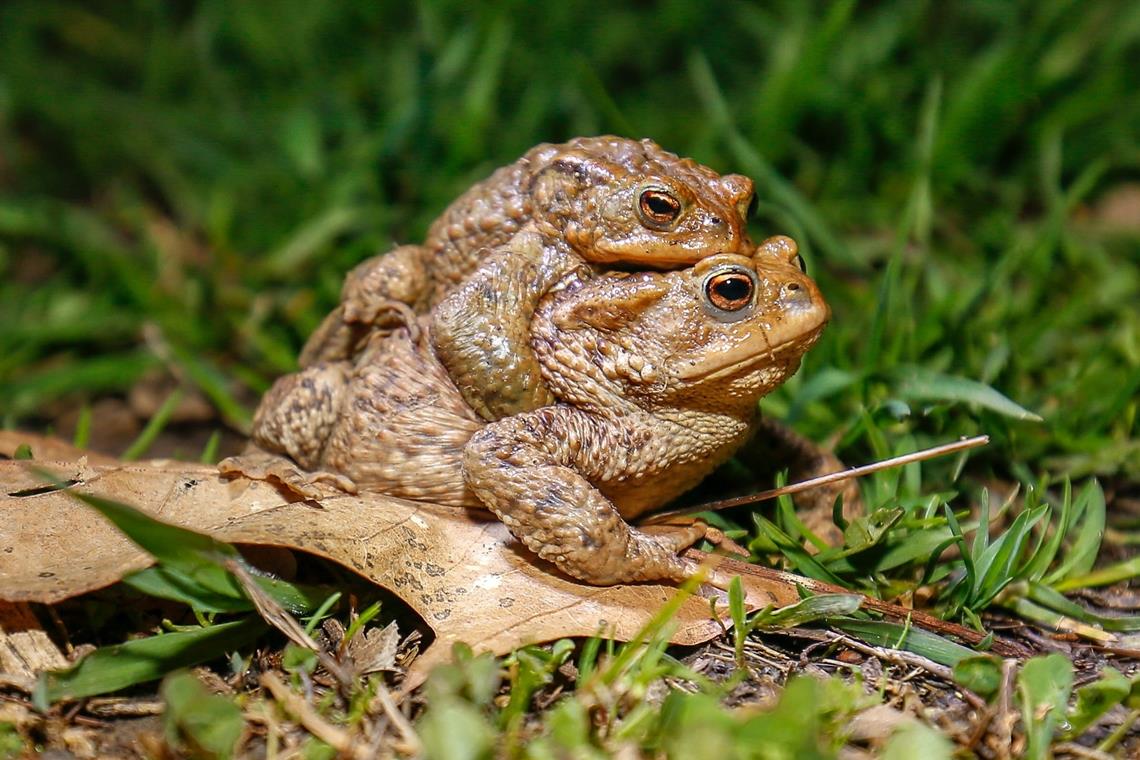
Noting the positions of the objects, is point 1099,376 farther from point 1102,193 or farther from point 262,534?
point 262,534

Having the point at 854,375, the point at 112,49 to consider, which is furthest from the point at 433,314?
the point at 112,49

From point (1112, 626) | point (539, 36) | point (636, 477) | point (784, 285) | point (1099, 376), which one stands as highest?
point (539, 36)

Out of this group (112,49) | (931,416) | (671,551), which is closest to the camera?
(671,551)

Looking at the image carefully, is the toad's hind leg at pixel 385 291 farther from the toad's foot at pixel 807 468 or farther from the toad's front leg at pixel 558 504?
the toad's foot at pixel 807 468

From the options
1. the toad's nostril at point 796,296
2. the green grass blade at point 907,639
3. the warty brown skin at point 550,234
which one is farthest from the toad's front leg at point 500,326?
the green grass blade at point 907,639

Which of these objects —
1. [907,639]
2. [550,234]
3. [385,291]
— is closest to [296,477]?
[385,291]

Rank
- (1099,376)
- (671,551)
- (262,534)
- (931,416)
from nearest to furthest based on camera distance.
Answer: (262,534) < (671,551) < (931,416) < (1099,376)

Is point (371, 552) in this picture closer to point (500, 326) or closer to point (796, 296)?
point (500, 326)
